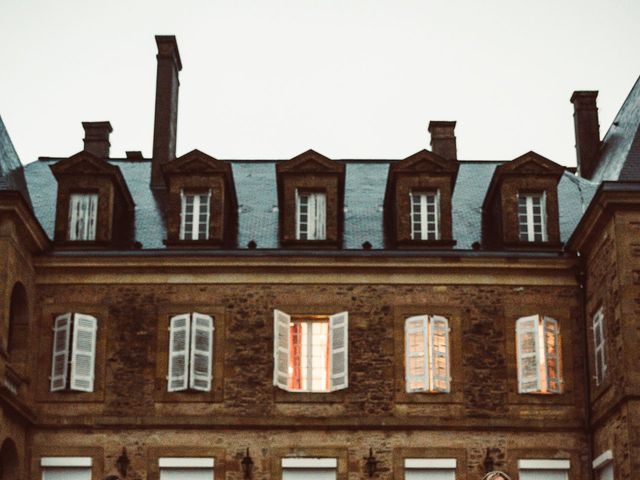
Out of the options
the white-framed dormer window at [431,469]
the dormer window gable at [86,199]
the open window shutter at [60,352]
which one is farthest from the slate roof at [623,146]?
the open window shutter at [60,352]

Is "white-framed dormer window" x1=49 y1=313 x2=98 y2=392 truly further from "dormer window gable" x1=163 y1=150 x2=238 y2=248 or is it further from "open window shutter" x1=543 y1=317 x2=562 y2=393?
"open window shutter" x1=543 y1=317 x2=562 y2=393

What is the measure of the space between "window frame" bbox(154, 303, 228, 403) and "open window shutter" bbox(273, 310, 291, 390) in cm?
110

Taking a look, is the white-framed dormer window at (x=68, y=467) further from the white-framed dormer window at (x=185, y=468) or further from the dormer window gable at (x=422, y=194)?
the dormer window gable at (x=422, y=194)

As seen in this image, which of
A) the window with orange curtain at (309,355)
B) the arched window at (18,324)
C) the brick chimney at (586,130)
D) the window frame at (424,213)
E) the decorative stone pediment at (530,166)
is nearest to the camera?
A: the arched window at (18,324)

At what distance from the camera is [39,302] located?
24703 mm

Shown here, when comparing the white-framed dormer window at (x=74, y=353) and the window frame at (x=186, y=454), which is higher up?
the white-framed dormer window at (x=74, y=353)

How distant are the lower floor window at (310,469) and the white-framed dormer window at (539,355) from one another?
423cm

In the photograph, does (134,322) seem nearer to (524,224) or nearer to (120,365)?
(120,365)

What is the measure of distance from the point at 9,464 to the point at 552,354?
11374 millimetres

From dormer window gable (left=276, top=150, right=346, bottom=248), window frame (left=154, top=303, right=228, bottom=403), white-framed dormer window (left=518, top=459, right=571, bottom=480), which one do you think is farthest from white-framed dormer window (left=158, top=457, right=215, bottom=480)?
white-framed dormer window (left=518, top=459, right=571, bottom=480)

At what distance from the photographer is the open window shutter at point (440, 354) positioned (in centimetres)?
2409

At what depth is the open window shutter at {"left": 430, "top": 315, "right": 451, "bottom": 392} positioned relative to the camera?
79.0ft

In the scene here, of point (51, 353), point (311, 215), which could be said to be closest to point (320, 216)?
point (311, 215)

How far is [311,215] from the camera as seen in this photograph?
84.6 feet
